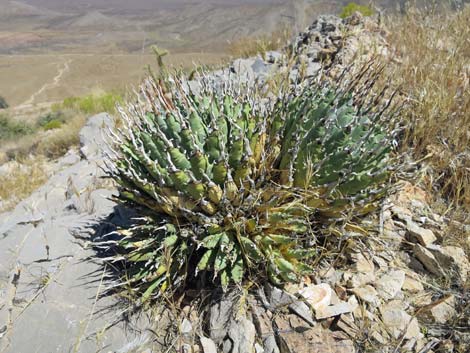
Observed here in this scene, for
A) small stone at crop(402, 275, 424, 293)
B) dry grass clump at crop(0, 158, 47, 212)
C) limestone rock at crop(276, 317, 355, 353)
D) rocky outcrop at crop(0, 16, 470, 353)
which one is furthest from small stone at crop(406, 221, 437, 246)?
dry grass clump at crop(0, 158, 47, 212)

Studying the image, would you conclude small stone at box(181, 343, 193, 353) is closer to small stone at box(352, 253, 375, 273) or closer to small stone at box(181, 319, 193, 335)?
small stone at box(181, 319, 193, 335)

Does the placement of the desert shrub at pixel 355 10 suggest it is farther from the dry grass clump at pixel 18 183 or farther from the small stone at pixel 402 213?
the dry grass clump at pixel 18 183

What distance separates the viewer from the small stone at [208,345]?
244 cm

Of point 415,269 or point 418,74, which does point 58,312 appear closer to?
point 415,269

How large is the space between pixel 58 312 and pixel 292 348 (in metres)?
1.71

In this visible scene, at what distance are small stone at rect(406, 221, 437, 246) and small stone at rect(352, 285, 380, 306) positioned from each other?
644mm

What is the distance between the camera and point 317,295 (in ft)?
8.41

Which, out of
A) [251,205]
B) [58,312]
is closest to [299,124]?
[251,205]

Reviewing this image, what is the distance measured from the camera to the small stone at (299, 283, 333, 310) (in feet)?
8.28

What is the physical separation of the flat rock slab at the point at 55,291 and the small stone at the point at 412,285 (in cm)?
188

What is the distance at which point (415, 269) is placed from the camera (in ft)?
9.61

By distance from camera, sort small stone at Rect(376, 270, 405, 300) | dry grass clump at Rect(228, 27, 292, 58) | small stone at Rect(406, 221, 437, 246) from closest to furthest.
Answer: small stone at Rect(376, 270, 405, 300) → small stone at Rect(406, 221, 437, 246) → dry grass clump at Rect(228, 27, 292, 58)

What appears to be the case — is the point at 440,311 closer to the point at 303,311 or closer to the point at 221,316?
the point at 303,311

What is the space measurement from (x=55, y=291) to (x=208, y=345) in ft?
4.32
